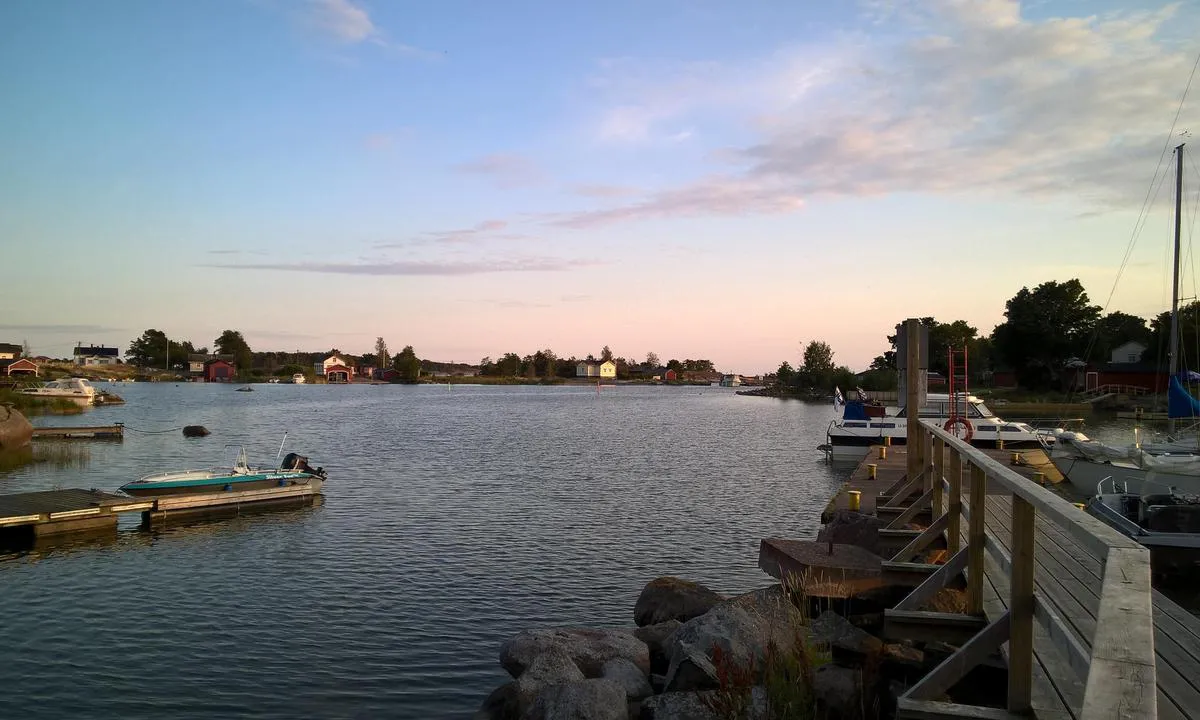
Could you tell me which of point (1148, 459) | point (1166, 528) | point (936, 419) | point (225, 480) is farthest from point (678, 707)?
point (936, 419)

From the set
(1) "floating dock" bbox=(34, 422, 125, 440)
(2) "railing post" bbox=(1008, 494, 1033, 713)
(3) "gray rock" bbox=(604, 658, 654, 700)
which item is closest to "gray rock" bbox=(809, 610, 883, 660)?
(3) "gray rock" bbox=(604, 658, 654, 700)

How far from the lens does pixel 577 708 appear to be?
830 cm

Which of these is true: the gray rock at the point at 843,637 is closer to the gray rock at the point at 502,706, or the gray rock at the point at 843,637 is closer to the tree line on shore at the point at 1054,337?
the gray rock at the point at 502,706

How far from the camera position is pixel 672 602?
1302 cm

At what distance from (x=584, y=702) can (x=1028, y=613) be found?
4.54m

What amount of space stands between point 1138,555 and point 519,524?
2105 cm

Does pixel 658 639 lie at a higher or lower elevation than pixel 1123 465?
lower

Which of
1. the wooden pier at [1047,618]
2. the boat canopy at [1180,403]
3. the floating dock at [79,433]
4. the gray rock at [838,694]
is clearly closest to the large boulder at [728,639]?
the gray rock at [838,694]

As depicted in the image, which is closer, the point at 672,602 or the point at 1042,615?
the point at 1042,615

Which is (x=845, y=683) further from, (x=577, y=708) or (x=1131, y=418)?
(x=1131, y=418)

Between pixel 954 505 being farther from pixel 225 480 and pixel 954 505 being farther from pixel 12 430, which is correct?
pixel 12 430

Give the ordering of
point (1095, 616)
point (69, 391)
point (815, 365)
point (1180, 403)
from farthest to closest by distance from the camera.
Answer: point (815, 365) → point (69, 391) → point (1180, 403) → point (1095, 616)

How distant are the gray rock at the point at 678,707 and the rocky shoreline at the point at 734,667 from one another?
0.04 ft

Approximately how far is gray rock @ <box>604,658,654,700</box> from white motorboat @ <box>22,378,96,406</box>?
8587cm
